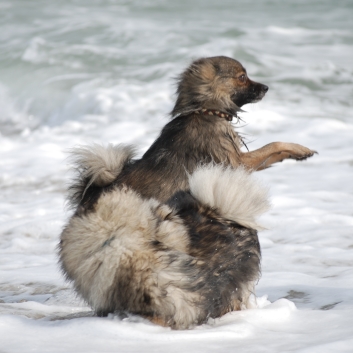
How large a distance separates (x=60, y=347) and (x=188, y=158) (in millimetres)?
1609

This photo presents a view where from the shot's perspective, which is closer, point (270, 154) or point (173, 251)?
point (173, 251)

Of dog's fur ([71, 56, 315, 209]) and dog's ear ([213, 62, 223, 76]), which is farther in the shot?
dog's ear ([213, 62, 223, 76])

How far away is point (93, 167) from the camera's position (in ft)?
12.3

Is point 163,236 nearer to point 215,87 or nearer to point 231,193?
point 231,193

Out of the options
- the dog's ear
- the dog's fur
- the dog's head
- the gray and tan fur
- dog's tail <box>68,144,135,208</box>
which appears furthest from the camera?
the dog's ear

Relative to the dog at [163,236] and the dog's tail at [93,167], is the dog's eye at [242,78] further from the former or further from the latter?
the dog's tail at [93,167]

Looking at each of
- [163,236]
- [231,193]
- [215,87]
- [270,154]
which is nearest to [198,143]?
[270,154]

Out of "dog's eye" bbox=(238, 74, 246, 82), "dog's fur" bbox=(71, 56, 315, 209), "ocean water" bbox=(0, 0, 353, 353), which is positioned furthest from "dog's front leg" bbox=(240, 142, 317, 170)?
"dog's eye" bbox=(238, 74, 246, 82)

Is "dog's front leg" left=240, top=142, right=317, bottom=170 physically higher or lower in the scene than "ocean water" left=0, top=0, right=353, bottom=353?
higher

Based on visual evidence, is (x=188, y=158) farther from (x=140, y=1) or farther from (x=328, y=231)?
(x=140, y=1)

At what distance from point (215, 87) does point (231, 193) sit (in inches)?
60.1

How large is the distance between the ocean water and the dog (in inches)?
4.9

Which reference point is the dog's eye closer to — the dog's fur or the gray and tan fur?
the dog's fur

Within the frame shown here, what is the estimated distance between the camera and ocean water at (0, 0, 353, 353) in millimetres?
3189
